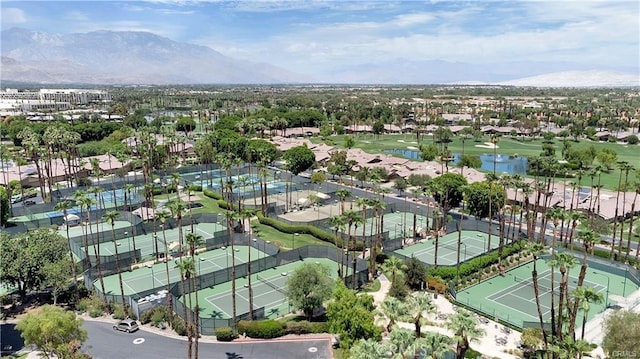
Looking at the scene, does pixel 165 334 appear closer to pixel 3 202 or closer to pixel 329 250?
pixel 329 250

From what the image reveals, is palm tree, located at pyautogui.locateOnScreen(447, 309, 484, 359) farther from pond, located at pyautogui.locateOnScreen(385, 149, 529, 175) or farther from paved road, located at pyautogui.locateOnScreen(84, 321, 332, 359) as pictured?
pond, located at pyautogui.locateOnScreen(385, 149, 529, 175)

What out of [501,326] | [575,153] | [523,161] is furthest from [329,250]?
[523,161]

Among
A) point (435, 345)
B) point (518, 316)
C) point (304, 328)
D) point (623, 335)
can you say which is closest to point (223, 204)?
point (304, 328)

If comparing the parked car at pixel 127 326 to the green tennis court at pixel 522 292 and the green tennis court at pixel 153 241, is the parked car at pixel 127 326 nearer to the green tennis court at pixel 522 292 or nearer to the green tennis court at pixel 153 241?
the green tennis court at pixel 153 241

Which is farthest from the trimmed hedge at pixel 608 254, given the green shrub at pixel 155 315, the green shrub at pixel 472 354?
the green shrub at pixel 155 315

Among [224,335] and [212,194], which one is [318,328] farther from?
[212,194]

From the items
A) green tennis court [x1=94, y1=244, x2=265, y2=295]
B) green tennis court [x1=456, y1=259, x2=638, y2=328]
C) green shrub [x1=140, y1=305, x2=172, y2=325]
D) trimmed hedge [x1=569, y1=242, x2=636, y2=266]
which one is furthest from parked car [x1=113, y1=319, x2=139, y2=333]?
trimmed hedge [x1=569, y1=242, x2=636, y2=266]
